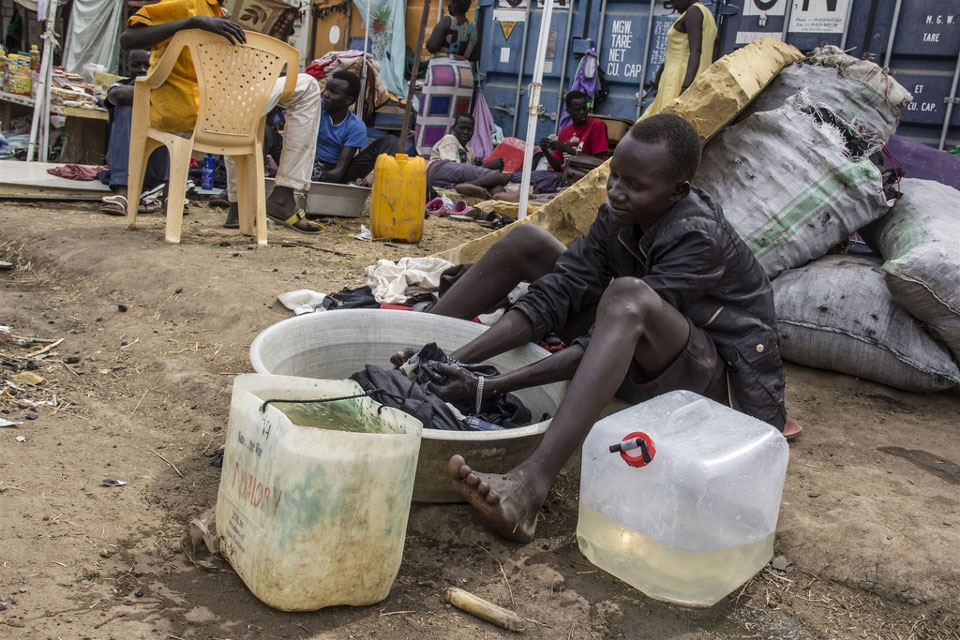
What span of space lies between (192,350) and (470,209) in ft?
13.8

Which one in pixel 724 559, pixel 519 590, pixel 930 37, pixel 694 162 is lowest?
pixel 519 590

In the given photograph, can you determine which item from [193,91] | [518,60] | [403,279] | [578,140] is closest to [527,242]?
[403,279]

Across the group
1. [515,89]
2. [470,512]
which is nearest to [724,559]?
[470,512]

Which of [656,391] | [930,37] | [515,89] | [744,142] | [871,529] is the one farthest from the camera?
[515,89]

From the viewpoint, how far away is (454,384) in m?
2.11

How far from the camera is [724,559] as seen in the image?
1.79 m

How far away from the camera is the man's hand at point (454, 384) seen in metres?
2.12

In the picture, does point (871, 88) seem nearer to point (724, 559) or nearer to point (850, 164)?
point (850, 164)

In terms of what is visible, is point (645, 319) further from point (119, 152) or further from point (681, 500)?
point (119, 152)

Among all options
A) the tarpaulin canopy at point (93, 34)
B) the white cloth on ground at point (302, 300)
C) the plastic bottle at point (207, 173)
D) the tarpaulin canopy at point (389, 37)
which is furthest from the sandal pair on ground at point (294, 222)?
the tarpaulin canopy at point (93, 34)

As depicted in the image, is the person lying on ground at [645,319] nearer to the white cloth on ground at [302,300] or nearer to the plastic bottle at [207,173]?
the white cloth on ground at [302,300]

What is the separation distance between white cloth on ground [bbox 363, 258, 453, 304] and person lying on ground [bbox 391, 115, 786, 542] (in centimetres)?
103

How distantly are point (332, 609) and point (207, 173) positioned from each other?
18.3 ft

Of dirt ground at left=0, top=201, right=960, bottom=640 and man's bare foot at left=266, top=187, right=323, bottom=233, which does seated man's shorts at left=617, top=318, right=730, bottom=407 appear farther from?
man's bare foot at left=266, top=187, right=323, bottom=233
